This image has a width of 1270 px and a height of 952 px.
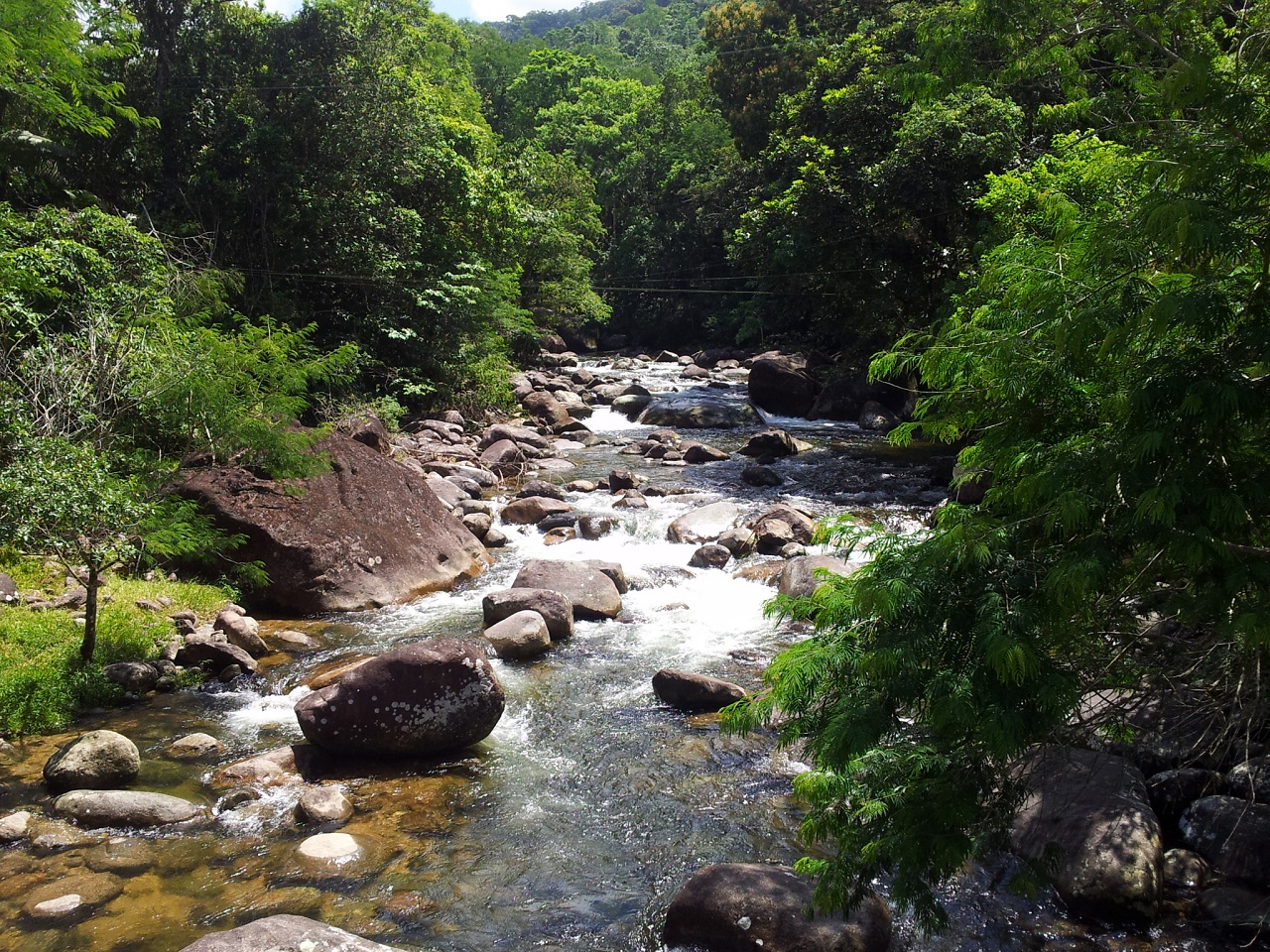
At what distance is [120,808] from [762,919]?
430 centimetres

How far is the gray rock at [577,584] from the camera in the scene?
35.7ft

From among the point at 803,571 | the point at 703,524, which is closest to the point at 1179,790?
the point at 803,571

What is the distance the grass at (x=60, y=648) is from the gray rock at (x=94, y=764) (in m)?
0.95

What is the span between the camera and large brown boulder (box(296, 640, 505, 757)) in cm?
713

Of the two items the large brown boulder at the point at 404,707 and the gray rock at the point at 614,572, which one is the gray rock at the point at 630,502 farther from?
the large brown boulder at the point at 404,707

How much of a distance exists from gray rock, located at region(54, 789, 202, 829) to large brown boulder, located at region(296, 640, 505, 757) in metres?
A: 1.16

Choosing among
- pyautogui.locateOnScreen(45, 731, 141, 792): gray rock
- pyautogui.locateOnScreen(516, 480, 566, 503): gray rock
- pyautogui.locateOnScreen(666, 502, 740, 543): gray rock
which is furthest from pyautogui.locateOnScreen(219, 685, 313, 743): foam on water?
pyautogui.locateOnScreen(516, 480, 566, 503): gray rock

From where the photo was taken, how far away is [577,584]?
11180 mm

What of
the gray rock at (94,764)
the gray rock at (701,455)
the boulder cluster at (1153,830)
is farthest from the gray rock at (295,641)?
the gray rock at (701,455)

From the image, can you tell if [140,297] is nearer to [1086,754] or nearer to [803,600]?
[803,600]

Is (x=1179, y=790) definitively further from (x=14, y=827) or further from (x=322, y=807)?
(x=14, y=827)

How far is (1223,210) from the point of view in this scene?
10.5 ft

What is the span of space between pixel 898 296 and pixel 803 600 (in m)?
20.7

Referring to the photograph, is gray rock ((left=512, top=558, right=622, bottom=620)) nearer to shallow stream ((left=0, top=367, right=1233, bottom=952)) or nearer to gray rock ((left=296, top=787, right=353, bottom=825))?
shallow stream ((left=0, top=367, right=1233, bottom=952))
